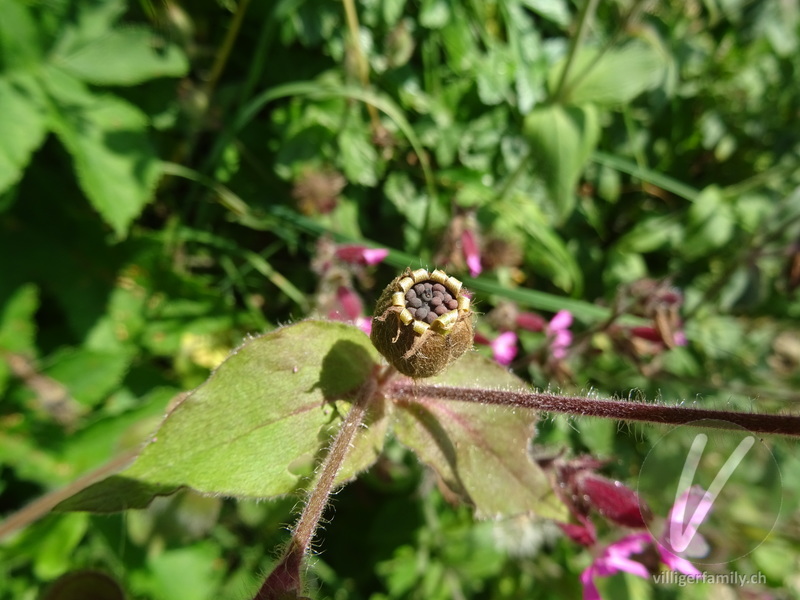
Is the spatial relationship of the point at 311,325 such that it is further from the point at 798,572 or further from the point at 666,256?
the point at 798,572

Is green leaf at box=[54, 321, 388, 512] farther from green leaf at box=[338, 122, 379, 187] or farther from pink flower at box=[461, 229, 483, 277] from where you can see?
green leaf at box=[338, 122, 379, 187]

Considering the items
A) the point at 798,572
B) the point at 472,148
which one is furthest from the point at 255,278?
the point at 798,572

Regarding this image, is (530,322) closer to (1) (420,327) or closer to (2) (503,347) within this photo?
(2) (503,347)

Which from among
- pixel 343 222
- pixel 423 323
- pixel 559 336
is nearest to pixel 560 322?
pixel 559 336

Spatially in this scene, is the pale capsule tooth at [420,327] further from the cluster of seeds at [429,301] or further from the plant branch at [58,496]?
the plant branch at [58,496]

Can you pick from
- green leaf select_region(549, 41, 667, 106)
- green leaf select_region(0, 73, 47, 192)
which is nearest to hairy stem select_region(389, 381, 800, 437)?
green leaf select_region(0, 73, 47, 192)

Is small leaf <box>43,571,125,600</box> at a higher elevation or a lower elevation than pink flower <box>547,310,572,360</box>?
higher
